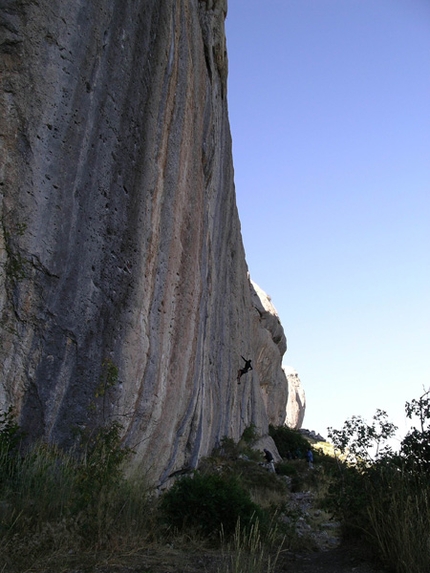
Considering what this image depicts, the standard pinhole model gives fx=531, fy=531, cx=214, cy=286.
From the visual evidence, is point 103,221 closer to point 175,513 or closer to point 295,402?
point 175,513

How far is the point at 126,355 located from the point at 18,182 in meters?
2.84

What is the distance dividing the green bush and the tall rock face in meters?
1.45

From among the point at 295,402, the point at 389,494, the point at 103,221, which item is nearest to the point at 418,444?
the point at 389,494

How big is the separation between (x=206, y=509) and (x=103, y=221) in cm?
415

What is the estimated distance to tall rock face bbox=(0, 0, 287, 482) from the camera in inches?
259

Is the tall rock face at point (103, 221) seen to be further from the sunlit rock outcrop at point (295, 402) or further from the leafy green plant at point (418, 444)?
the sunlit rock outcrop at point (295, 402)

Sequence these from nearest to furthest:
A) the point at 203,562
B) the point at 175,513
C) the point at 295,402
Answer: the point at 203,562, the point at 175,513, the point at 295,402

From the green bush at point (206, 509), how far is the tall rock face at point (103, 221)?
4.75 feet

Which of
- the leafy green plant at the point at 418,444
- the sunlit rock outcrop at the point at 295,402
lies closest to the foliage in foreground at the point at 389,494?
the leafy green plant at the point at 418,444

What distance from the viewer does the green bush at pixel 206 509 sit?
6512mm

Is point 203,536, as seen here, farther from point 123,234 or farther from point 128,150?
point 128,150

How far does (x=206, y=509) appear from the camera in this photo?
670cm

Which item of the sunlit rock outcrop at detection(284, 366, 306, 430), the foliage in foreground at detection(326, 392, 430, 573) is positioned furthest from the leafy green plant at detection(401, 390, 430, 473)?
the sunlit rock outcrop at detection(284, 366, 306, 430)

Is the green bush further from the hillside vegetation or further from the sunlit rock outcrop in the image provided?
the sunlit rock outcrop
